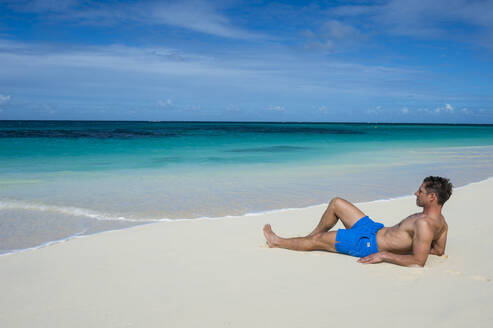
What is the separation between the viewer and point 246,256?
15.1 ft

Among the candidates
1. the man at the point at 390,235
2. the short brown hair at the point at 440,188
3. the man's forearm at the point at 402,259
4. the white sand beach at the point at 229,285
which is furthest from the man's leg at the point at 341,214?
the short brown hair at the point at 440,188

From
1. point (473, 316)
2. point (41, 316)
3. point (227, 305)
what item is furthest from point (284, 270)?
point (41, 316)

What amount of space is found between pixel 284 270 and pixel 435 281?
1.41 metres

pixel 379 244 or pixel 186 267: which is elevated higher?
pixel 379 244

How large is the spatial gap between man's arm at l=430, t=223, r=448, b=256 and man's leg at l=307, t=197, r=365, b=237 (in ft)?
2.65

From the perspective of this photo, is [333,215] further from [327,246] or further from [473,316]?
[473,316]

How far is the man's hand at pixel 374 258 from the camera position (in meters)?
4.18

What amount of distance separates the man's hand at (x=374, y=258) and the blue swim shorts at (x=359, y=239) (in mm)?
121

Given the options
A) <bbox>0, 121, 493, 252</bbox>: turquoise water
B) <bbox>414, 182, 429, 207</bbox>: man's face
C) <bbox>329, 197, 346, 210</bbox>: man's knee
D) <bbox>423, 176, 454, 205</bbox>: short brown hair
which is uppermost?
<bbox>423, 176, 454, 205</bbox>: short brown hair

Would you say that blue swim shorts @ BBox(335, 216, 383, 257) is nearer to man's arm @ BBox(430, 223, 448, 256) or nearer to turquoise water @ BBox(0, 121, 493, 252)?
man's arm @ BBox(430, 223, 448, 256)

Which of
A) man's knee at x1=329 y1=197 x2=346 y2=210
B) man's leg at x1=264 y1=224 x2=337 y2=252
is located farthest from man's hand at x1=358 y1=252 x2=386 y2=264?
man's knee at x1=329 y1=197 x2=346 y2=210

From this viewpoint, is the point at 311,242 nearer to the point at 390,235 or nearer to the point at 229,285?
the point at 390,235

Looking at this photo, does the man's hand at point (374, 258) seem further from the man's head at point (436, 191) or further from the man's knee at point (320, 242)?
the man's head at point (436, 191)

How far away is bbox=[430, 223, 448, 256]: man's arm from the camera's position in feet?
14.3
